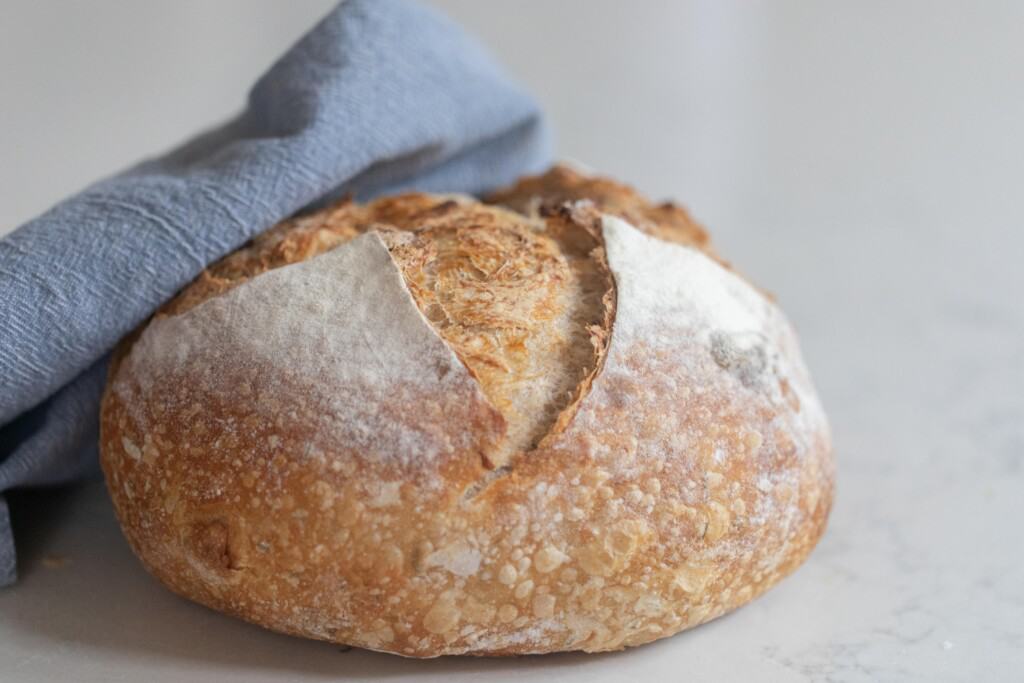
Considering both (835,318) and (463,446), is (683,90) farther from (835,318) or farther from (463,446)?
(463,446)

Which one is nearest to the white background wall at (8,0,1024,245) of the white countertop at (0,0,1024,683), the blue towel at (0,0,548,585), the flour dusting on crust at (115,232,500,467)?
the white countertop at (0,0,1024,683)

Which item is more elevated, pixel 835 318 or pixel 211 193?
pixel 211 193

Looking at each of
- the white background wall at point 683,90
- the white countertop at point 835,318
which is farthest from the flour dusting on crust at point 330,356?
the white background wall at point 683,90

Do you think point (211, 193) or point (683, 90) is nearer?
point (211, 193)

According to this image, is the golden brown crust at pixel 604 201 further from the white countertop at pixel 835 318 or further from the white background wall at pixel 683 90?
the white background wall at pixel 683 90

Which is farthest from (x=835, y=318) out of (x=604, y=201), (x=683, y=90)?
(x=683, y=90)

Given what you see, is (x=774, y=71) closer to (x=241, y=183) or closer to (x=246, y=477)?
(x=241, y=183)

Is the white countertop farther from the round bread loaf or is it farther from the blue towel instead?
the blue towel
